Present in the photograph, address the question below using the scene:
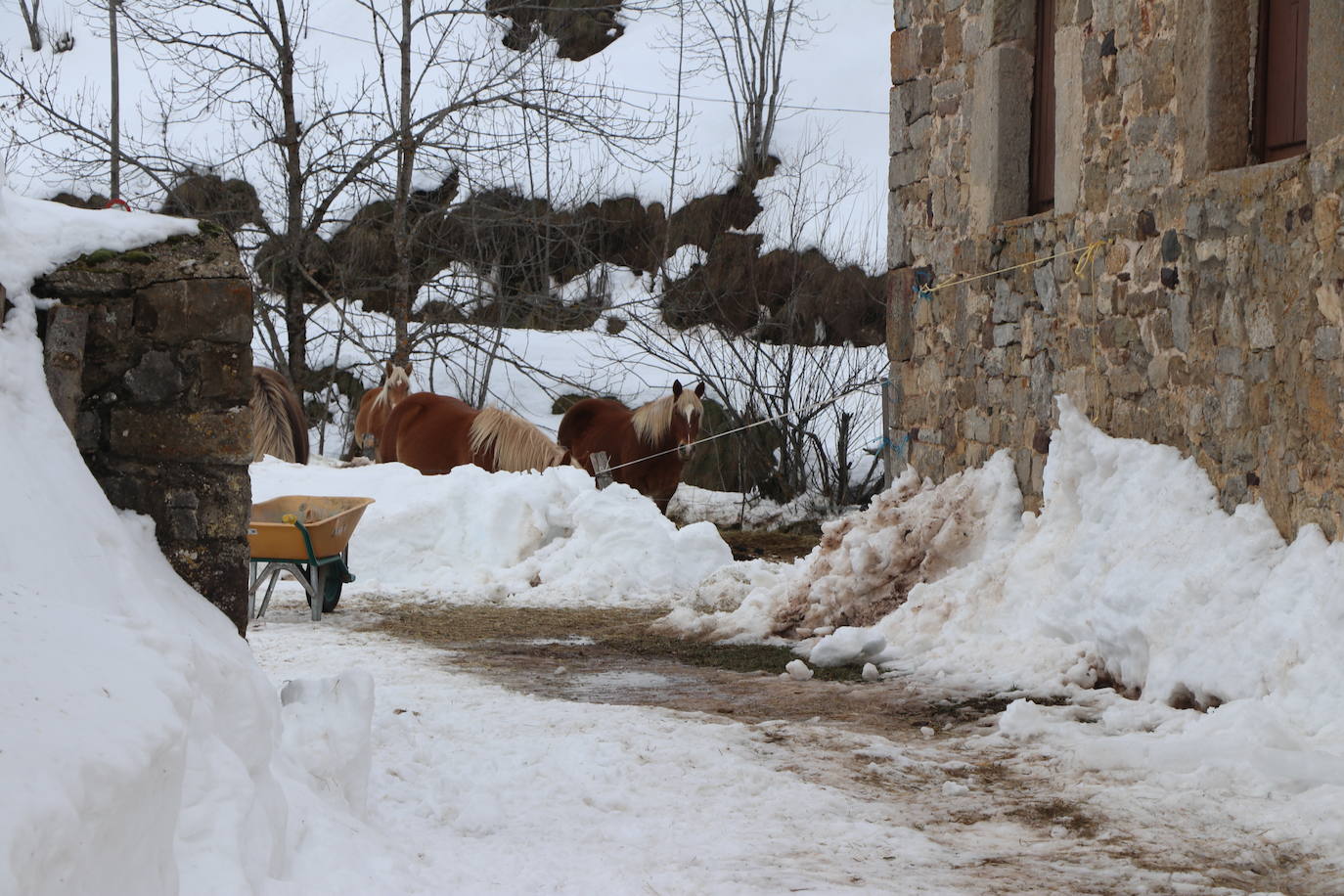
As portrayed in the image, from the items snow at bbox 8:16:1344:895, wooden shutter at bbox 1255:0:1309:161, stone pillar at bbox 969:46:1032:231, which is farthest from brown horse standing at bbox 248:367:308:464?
wooden shutter at bbox 1255:0:1309:161

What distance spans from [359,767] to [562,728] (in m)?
1.31

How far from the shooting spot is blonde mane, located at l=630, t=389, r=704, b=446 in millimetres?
12391

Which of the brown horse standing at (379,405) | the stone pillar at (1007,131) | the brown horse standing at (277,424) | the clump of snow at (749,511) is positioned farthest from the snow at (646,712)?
the brown horse standing at (379,405)

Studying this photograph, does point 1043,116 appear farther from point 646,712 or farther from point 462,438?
point 462,438

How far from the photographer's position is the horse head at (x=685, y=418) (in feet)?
40.6

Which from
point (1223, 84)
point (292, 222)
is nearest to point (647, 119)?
point (292, 222)

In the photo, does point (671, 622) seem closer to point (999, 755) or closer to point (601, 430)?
point (999, 755)

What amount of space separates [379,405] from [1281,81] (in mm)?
11424

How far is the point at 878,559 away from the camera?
25.7 ft

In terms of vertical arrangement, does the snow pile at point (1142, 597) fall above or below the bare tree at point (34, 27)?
below

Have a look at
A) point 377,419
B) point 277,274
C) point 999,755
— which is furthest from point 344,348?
point 999,755

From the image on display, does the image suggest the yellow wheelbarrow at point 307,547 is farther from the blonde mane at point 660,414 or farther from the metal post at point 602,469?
the blonde mane at point 660,414

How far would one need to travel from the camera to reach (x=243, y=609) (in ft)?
13.8

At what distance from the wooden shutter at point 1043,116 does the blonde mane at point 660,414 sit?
201 inches
